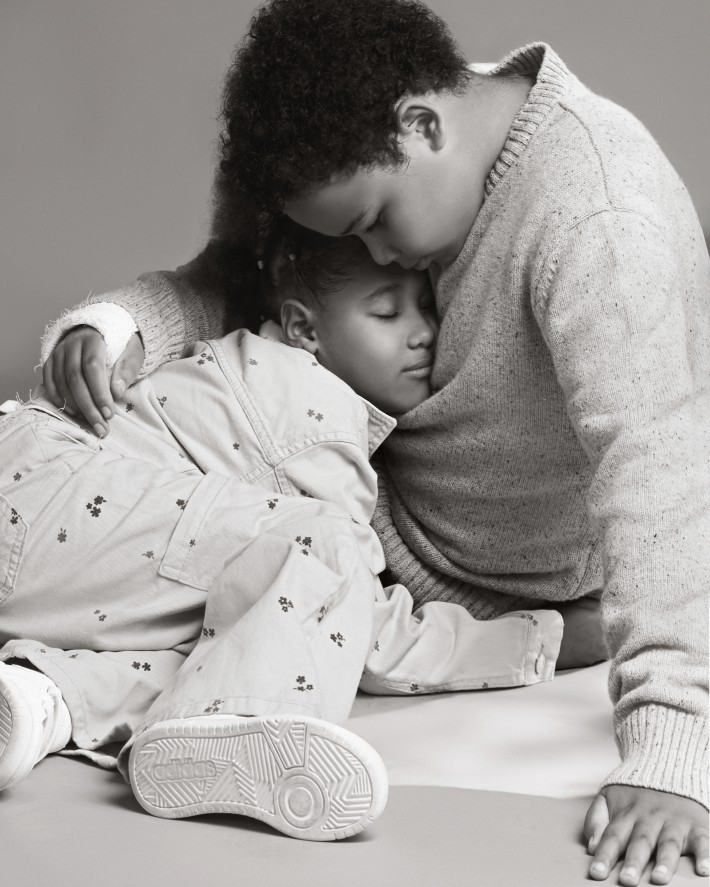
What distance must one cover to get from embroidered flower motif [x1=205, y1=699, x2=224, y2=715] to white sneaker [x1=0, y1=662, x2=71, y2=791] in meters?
0.15

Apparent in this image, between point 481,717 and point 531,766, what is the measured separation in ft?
0.43

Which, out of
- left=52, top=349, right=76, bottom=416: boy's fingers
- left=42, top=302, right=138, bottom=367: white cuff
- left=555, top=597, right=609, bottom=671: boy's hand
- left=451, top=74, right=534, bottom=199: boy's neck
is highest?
left=451, top=74, right=534, bottom=199: boy's neck

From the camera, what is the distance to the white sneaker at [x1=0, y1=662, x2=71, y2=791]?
37.0 inches

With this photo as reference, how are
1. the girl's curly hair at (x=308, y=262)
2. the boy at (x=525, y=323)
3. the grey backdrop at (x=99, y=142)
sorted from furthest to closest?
1. the grey backdrop at (x=99, y=142)
2. the girl's curly hair at (x=308, y=262)
3. the boy at (x=525, y=323)

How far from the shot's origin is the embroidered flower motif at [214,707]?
36.7 inches

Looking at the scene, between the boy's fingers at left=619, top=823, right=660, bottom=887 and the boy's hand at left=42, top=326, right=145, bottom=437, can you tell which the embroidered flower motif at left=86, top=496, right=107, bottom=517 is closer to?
the boy's hand at left=42, top=326, right=145, bottom=437

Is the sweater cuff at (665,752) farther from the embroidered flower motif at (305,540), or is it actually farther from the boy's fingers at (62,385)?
the boy's fingers at (62,385)

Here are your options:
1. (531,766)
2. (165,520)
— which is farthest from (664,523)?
(165,520)

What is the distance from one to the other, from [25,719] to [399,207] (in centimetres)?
60

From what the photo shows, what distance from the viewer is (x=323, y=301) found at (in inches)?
53.5

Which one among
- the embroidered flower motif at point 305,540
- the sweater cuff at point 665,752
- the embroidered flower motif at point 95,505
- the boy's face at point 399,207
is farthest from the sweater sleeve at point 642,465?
the embroidered flower motif at point 95,505

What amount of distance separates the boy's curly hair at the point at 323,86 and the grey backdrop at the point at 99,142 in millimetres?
1169

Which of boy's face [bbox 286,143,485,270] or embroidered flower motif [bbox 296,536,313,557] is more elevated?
boy's face [bbox 286,143,485,270]

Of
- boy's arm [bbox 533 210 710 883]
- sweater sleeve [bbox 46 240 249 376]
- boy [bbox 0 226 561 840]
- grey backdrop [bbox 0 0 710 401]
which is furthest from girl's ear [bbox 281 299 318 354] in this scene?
grey backdrop [bbox 0 0 710 401]
